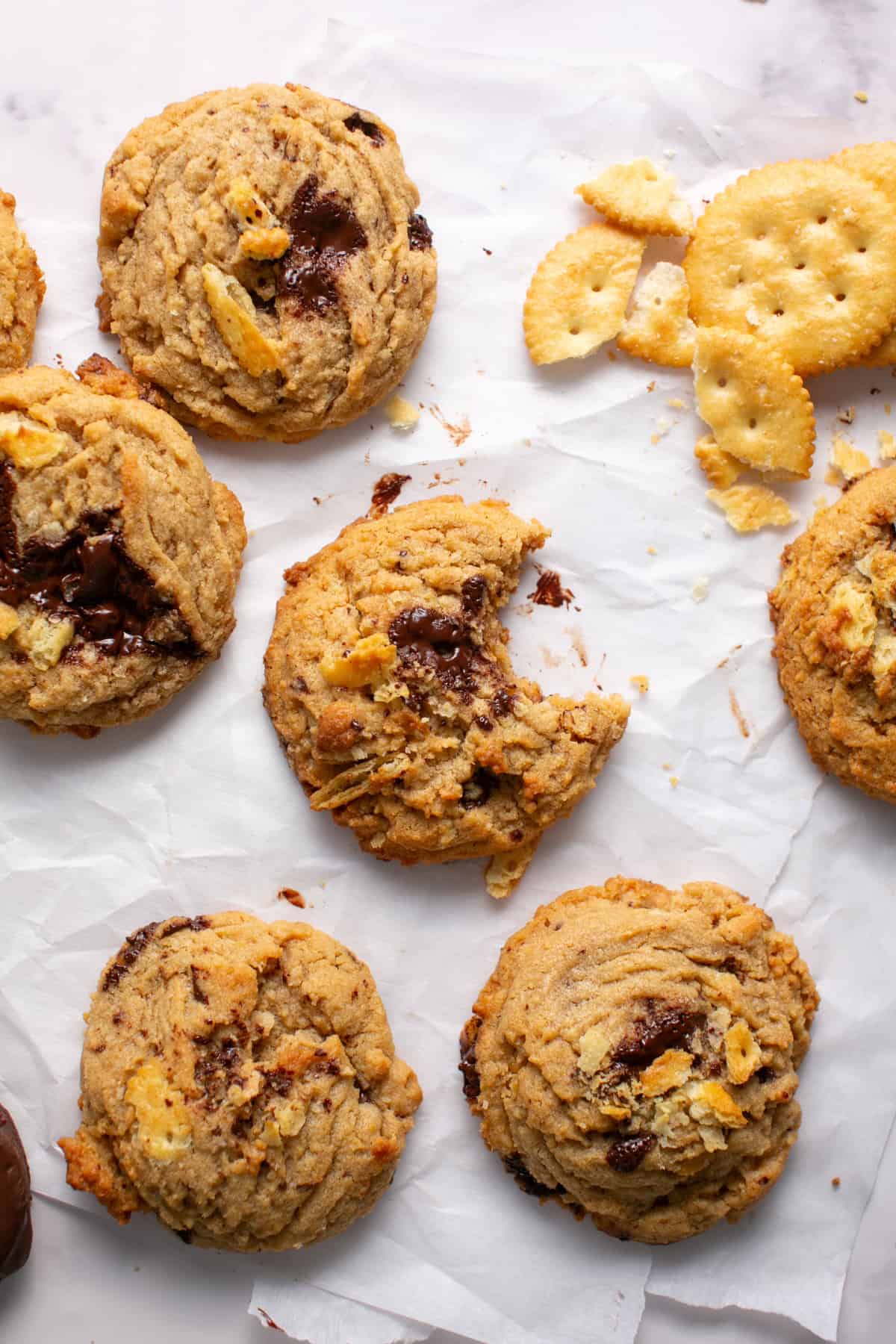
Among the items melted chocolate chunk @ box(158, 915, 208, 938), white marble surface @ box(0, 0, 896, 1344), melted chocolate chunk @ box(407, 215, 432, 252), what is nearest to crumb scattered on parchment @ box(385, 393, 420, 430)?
melted chocolate chunk @ box(407, 215, 432, 252)

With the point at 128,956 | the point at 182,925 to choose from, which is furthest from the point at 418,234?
the point at 128,956

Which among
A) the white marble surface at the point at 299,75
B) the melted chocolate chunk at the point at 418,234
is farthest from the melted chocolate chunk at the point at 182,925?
the melted chocolate chunk at the point at 418,234

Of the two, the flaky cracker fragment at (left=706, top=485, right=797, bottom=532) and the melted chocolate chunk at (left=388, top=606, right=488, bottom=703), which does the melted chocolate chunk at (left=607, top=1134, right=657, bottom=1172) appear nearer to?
the melted chocolate chunk at (left=388, top=606, right=488, bottom=703)

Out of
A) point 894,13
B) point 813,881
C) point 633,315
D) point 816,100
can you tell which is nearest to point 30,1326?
point 813,881

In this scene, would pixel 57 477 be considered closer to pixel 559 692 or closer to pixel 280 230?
pixel 280 230

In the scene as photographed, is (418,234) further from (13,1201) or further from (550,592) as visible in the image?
(13,1201)

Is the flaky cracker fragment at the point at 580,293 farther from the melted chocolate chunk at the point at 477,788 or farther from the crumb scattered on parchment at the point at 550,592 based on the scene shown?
the melted chocolate chunk at the point at 477,788
